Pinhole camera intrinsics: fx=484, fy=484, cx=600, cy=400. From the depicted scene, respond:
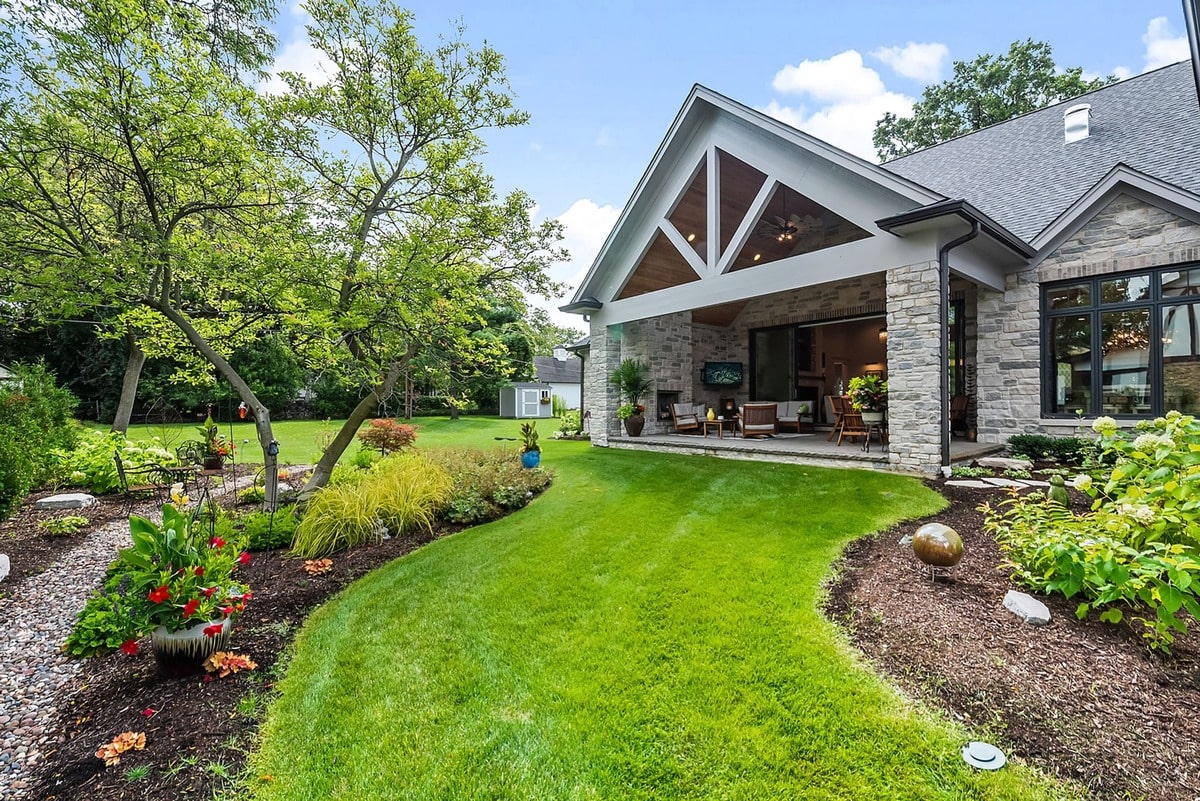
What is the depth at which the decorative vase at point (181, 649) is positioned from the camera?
8.46 feet

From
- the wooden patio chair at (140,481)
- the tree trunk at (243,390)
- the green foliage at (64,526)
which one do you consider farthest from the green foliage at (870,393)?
the green foliage at (64,526)

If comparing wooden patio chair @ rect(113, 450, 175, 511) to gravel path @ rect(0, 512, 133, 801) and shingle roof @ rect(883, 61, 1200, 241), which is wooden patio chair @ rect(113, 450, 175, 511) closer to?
gravel path @ rect(0, 512, 133, 801)

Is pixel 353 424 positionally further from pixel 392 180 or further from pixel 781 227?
pixel 781 227

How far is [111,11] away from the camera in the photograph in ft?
12.8

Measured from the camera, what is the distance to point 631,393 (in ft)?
34.8

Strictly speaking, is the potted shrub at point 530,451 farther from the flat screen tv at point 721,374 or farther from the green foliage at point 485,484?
the flat screen tv at point 721,374

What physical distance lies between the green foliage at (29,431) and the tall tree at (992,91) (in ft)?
82.0

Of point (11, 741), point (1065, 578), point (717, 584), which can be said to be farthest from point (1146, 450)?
point (11, 741)

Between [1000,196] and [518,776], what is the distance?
11546 millimetres

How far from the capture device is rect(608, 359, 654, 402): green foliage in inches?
408

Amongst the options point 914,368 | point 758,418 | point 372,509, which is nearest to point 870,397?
point 914,368

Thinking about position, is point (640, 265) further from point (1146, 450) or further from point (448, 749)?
point (448, 749)

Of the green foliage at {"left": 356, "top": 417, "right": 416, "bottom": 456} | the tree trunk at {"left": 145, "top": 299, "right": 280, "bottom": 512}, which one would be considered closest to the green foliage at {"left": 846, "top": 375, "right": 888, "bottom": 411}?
the tree trunk at {"left": 145, "top": 299, "right": 280, "bottom": 512}

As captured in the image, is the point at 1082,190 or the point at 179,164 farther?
the point at 1082,190
